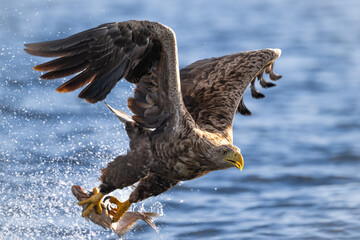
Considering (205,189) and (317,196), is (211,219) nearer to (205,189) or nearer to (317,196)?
(205,189)

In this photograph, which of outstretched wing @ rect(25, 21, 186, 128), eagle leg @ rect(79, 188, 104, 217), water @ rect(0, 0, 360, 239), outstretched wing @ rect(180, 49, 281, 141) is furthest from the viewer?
water @ rect(0, 0, 360, 239)

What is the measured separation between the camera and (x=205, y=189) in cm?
958

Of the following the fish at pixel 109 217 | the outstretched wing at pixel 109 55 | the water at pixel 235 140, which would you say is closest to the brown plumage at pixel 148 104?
the outstretched wing at pixel 109 55

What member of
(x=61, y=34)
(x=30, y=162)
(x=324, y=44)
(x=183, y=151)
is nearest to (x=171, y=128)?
(x=183, y=151)

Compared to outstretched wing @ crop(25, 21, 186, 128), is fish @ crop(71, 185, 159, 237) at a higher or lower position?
lower

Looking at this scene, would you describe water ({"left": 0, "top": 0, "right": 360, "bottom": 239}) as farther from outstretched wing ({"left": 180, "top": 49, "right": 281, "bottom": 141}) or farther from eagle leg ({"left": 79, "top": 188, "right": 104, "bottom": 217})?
outstretched wing ({"left": 180, "top": 49, "right": 281, "bottom": 141})

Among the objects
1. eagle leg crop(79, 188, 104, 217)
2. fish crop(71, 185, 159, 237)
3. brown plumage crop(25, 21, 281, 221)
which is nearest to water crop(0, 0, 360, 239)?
fish crop(71, 185, 159, 237)

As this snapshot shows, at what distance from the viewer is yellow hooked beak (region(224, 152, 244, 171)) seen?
252 inches

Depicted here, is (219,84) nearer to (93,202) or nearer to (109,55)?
(109,55)

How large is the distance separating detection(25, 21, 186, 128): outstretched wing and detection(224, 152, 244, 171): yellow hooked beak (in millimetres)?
636

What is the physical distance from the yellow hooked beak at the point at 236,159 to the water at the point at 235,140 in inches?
72.2

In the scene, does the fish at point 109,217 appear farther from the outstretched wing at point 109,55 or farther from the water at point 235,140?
the outstretched wing at point 109,55

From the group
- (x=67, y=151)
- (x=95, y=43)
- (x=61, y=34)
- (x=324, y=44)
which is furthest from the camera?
(x=324, y=44)

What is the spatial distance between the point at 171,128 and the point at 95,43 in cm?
93
